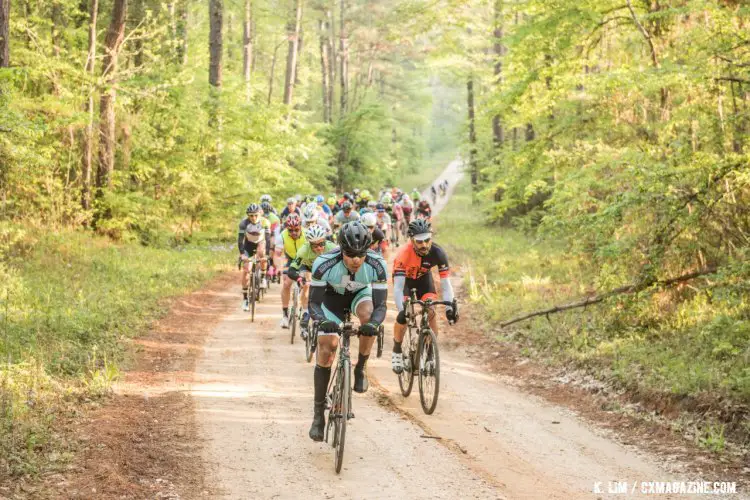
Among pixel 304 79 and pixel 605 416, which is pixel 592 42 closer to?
pixel 605 416

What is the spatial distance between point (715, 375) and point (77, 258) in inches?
584

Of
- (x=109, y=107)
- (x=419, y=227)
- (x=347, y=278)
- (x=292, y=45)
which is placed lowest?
(x=347, y=278)

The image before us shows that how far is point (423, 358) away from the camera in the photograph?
29.2 ft

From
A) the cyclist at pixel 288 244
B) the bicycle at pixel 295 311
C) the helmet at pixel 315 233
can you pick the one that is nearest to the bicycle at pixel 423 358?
the helmet at pixel 315 233

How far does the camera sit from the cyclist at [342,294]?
6703mm

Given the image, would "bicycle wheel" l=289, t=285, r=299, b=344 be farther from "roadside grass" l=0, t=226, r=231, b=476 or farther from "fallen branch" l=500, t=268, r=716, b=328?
"fallen branch" l=500, t=268, r=716, b=328

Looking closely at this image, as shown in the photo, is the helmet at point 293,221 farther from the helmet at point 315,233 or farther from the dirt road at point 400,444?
the helmet at point 315,233

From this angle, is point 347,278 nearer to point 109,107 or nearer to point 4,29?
point 4,29

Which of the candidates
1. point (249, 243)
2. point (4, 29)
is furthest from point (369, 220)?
point (4, 29)

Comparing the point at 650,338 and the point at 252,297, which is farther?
the point at 252,297

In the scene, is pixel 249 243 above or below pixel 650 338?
above

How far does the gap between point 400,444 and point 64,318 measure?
7145 mm

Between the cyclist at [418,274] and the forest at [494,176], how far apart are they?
3.03 meters

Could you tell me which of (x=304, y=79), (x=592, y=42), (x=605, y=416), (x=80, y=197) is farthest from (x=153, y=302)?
→ (x=304, y=79)
